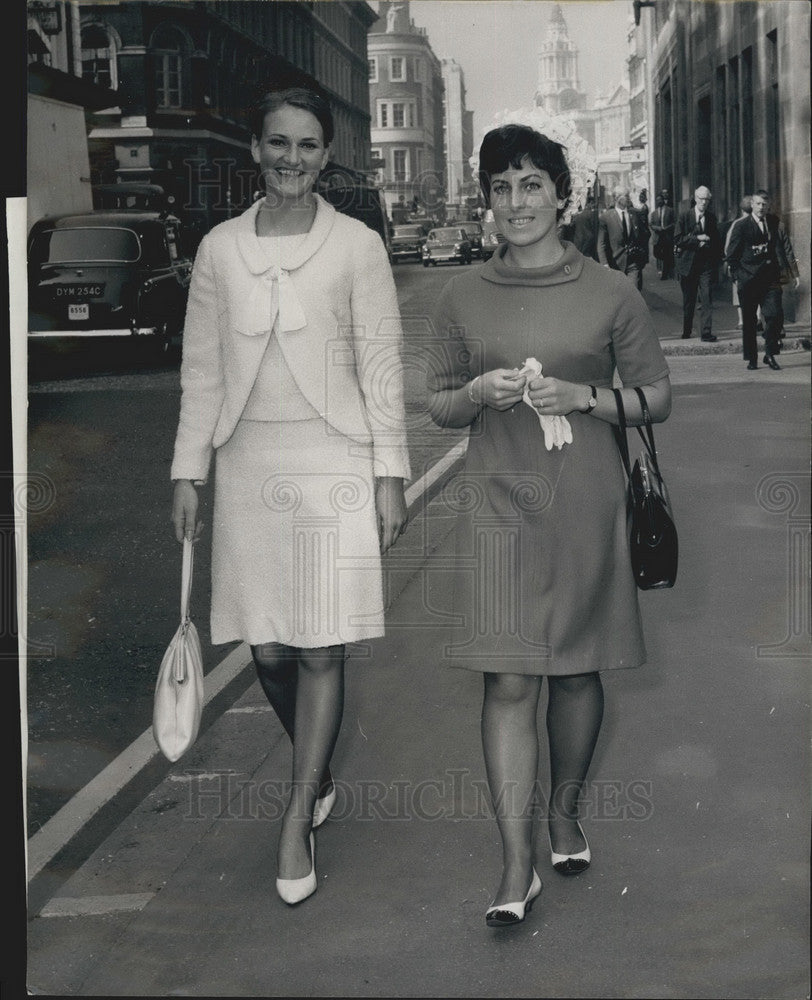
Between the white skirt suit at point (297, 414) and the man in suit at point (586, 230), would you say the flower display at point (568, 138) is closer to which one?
the man in suit at point (586, 230)

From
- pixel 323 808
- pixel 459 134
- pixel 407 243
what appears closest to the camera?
pixel 459 134

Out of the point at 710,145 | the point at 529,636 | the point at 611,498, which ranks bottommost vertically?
the point at 529,636

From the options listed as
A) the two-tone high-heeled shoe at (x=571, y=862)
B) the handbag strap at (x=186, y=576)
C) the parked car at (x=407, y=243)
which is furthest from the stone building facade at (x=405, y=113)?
the two-tone high-heeled shoe at (x=571, y=862)

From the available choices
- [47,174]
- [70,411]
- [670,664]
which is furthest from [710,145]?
[47,174]

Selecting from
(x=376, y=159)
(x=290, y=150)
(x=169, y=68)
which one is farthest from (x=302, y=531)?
(x=169, y=68)

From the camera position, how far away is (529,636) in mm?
3643

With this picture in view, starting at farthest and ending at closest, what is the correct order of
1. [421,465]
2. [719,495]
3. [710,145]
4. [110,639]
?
[710,145] < [421,465] < [719,495] < [110,639]

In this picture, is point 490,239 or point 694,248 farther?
point 694,248

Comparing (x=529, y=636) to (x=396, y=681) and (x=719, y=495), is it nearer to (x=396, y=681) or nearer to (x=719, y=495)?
(x=396, y=681)

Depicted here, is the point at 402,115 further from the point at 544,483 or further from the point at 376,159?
the point at 544,483

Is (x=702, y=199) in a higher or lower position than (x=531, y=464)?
higher

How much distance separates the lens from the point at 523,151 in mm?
3564

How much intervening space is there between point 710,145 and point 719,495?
703 centimetres

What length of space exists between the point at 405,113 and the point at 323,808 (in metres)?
2.13
